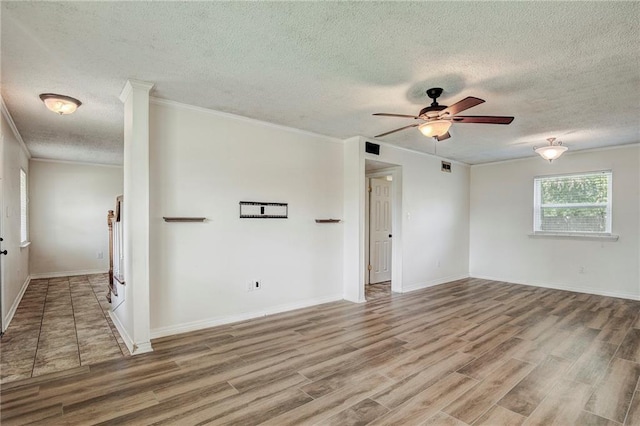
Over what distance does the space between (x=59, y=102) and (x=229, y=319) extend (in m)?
2.90

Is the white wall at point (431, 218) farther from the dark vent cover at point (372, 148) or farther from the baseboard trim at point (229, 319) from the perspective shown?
the baseboard trim at point (229, 319)

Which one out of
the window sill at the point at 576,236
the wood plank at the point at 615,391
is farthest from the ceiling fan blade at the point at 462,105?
the window sill at the point at 576,236

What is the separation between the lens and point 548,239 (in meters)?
6.07

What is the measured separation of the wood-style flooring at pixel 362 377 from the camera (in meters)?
2.08

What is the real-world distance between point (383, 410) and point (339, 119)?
10.2 feet

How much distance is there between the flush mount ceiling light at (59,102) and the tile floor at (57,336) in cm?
236

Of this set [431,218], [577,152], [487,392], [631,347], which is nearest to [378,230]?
[431,218]

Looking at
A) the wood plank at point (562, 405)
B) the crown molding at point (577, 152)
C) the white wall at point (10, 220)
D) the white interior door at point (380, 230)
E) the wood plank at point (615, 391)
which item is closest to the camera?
the wood plank at point (562, 405)

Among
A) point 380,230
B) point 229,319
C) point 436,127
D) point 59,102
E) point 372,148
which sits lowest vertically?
point 229,319

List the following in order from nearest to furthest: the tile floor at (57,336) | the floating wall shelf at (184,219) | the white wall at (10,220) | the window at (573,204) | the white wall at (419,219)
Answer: the tile floor at (57,336) → the floating wall shelf at (184,219) → the white wall at (10,220) → the white wall at (419,219) → the window at (573,204)

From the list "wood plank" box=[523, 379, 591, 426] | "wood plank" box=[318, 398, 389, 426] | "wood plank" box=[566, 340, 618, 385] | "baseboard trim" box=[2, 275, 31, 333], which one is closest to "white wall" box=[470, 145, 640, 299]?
"wood plank" box=[566, 340, 618, 385]

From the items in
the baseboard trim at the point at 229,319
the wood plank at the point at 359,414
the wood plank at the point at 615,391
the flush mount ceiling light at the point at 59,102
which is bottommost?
the wood plank at the point at 615,391

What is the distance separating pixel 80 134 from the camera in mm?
4836

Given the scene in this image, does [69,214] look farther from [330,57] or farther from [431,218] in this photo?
[431,218]
